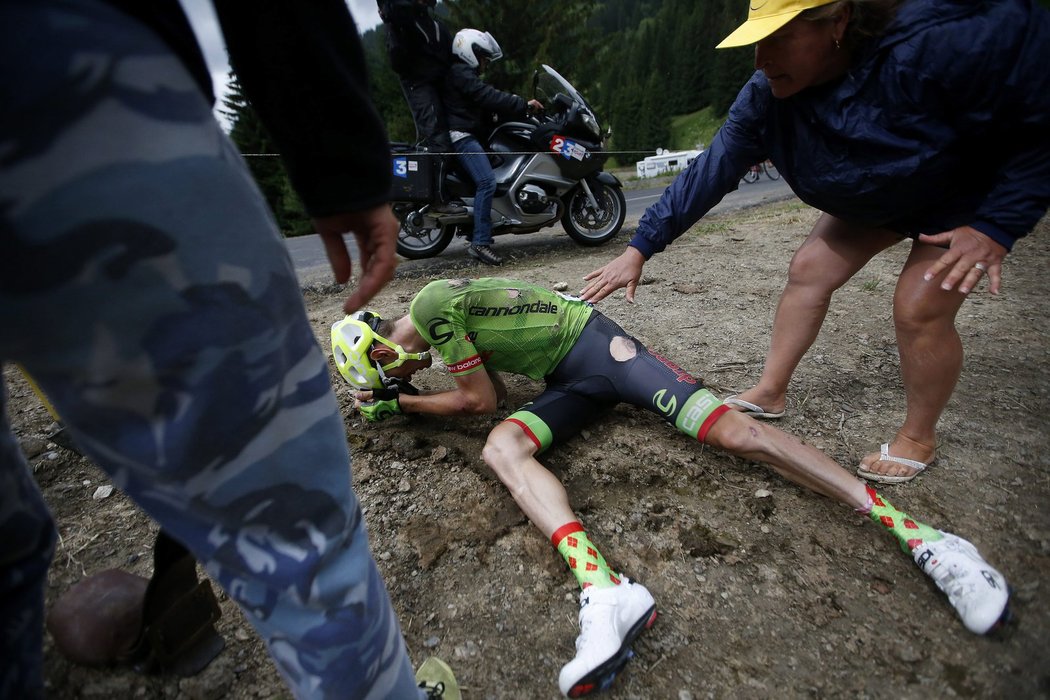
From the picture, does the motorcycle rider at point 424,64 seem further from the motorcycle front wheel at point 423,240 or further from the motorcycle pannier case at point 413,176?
the motorcycle front wheel at point 423,240

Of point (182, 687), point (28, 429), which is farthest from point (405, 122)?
point (182, 687)

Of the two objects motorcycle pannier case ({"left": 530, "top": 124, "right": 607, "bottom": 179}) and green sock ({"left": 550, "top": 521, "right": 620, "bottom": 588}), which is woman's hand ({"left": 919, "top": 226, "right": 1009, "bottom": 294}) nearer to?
green sock ({"left": 550, "top": 521, "right": 620, "bottom": 588})

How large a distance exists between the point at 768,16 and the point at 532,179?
373cm

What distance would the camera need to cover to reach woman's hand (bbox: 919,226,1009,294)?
1407 mm

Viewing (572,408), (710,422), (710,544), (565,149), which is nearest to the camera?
(710,544)

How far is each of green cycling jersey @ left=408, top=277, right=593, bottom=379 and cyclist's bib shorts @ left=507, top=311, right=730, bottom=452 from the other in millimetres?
86

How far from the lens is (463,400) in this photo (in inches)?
89.5

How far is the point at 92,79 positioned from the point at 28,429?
2.79 metres

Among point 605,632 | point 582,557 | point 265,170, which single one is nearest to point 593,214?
point 582,557

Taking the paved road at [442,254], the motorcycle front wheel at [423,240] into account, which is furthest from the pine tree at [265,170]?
the motorcycle front wheel at [423,240]

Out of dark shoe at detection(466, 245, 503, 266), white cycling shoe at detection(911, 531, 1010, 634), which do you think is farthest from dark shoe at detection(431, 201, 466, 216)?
white cycling shoe at detection(911, 531, 1010, 634)

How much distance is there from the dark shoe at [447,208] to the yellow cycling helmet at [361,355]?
114 inches

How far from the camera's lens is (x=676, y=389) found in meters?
2.03

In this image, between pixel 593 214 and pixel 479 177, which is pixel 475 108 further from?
pixel 593 214
